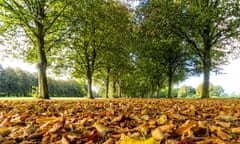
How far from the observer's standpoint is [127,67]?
65.8 feet

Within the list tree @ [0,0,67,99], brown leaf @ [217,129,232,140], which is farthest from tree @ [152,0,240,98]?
brown leaf @ [217,129,232,140]

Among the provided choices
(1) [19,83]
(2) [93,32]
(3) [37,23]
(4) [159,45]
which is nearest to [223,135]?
(3) [37,23]

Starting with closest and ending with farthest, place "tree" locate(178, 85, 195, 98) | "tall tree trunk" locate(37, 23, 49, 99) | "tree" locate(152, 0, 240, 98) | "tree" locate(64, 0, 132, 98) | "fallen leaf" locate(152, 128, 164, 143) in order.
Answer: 1. "fallen leaf" locate(152, 128, 164, 143)
2. "tree" locate(152, 0, 240, 98)
3. "tree" locate(64, 0, 132, 98)
4. "tall tree trunk" locate(37, 23, 49, 99)
5. "tree" locate(178, 85, 195, 98)

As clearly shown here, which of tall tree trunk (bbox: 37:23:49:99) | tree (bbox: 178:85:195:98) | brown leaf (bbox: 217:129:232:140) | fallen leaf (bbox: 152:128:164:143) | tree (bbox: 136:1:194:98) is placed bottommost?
tree (bbox: 178:85:195:98)

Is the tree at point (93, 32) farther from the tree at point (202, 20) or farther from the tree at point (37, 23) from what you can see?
the tree at point (202, 20)

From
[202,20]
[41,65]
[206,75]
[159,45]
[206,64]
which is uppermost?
[202,20]

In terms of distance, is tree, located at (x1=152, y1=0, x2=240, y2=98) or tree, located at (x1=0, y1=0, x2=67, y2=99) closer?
tree, located at (x1=152, y1=0, x2=240, y2=98)

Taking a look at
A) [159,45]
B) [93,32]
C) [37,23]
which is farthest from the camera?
[93,32]

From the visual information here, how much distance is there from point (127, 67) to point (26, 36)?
9.29 meters

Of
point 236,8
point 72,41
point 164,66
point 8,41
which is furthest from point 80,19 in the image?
point 164,66

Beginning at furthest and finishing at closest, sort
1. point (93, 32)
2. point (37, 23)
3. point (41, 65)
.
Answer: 1. point (93, 32)
2. point (41, 65)
3. point (37, 23)

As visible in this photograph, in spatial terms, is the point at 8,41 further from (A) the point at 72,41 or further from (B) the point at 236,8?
(B) the point at 236,8

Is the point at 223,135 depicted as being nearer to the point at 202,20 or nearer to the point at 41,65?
the point at 202,20

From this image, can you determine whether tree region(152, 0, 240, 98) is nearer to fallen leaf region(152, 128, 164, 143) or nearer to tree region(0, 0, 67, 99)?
tree region(0, 0, 67, 99)
